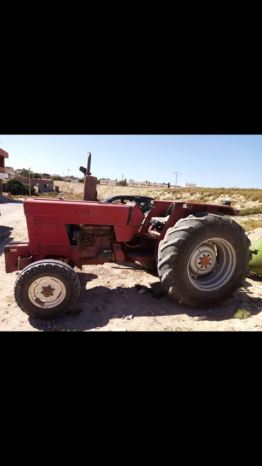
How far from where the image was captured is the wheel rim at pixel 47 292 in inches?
120

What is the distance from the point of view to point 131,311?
Result: 11.0 ft

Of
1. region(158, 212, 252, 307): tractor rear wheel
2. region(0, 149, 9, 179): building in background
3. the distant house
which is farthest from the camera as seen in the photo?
the distant house

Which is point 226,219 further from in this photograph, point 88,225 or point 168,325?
point 88,225

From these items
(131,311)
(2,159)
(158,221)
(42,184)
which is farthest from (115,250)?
(42,184)

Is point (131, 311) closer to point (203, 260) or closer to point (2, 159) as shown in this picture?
point (203, 260)

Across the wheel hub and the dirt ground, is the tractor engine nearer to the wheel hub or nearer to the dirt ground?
the dirt ground

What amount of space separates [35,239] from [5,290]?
117 cm

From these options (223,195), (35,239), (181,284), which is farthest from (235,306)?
(223,195)

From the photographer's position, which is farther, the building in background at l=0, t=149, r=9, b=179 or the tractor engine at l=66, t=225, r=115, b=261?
the building in background at l=0, t=149, r=9, b=179

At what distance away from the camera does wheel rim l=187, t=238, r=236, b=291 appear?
3547 millimetres

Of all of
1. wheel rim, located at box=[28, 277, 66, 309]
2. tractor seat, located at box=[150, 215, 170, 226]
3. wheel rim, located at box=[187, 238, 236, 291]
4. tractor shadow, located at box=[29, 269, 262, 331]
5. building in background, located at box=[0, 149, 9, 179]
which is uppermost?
building in background, located at box=[0, 149, 9, 179]

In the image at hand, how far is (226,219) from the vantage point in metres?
3.43

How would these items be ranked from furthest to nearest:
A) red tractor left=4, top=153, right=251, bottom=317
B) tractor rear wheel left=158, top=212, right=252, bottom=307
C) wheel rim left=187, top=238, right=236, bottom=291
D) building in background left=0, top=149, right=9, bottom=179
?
building in background left=0, top=149, right=9, bottom=179 → wheel rim left=187, top=238, right=236, bottom=291 → tractor rear wheel left=158, top=212, right=252, bottom=307 → red tractor left=4, top=153, right=251, bottom=317

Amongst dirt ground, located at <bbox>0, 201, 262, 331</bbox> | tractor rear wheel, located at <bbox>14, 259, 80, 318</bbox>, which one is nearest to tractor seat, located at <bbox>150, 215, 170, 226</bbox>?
dirt ground, located at <bbox>0, 201, 262, 331</bbox>
